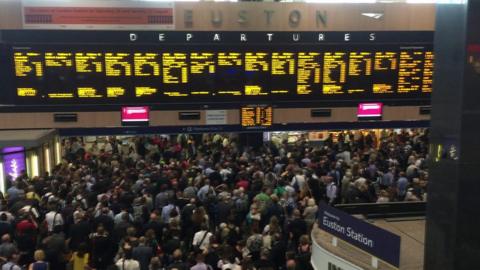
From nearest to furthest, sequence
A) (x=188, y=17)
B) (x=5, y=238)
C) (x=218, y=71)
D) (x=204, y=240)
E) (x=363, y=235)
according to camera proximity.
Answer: (x=363, y=235)
(x=5, y=238)
(x=204, y=240)
(x=188, y=17)
(x=218, y=71)

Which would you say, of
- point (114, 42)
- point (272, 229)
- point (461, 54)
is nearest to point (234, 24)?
point (114, 42)

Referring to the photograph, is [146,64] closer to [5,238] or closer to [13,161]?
[13,161]

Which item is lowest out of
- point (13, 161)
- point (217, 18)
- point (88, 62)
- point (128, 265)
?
point (128, 265)

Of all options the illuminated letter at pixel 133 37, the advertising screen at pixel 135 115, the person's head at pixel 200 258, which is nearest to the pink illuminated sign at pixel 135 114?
the advertising screen at pixel 135 115

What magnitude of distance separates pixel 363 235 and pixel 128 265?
11.1 feet

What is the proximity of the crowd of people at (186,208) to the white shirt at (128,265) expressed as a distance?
2 cm

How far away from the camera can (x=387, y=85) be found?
16.0 metres

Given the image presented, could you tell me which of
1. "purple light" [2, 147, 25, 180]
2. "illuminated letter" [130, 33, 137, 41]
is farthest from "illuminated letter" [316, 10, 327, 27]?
"purple light" [2, 147, 25, 180]

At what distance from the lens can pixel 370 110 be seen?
16281 millimetres

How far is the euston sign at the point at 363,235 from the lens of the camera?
6051 mm

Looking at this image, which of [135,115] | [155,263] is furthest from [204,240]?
[135,115]

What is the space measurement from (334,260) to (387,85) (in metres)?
10.2

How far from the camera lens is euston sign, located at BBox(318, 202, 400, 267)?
19.9 ft

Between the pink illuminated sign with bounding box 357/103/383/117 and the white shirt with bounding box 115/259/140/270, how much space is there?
10.7 m
